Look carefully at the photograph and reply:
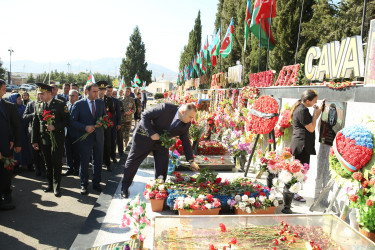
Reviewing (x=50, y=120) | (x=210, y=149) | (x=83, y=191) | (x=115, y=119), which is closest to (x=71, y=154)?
(x=115, y=119)

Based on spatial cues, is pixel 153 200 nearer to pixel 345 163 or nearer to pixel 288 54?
pixel 345 163

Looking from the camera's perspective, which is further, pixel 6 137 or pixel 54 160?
pixel 54 160

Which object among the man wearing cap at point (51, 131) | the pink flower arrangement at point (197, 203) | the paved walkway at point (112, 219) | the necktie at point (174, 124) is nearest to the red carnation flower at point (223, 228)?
the paved walkway at point (112, 219)

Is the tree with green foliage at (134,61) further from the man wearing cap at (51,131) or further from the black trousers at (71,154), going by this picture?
the man wearing cap at (51,131)

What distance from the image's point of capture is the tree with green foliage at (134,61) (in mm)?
54375

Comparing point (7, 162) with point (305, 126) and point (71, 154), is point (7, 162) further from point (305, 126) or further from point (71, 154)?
point (305, 126)

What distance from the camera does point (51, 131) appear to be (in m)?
4.94

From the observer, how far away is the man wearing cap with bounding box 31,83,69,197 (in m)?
4.97

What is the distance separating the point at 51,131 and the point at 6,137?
660mm

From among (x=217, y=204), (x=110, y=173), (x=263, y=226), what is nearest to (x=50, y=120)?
(x=110, y=173)

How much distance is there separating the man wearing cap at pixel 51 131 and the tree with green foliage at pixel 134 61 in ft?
164

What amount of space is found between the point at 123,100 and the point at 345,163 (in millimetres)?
7013

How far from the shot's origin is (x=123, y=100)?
353 inches

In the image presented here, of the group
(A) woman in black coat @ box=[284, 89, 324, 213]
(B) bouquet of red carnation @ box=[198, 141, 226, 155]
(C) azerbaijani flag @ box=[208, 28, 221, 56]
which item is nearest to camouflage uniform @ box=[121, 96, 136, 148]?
(B) bouquet of red carnation @ box=[198, 141, 226, 155]
